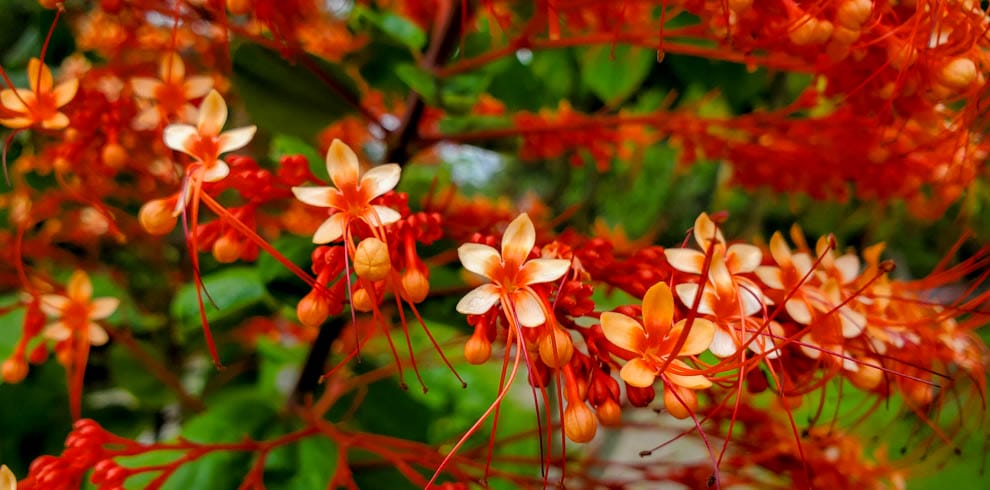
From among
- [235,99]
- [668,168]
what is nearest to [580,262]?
[235,99]

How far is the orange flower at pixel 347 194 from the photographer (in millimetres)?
324

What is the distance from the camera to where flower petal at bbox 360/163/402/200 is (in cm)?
33

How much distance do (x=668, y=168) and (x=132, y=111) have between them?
909 mm

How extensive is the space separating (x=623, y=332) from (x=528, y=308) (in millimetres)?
41

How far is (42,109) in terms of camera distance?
410 millimetres

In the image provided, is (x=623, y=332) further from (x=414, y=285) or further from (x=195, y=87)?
(x=195, y=87)

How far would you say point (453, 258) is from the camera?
45 cm

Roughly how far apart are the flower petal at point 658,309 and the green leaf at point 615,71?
478mm

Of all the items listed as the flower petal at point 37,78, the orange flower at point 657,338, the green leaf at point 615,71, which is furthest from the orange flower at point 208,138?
the green leaf at point 615,71

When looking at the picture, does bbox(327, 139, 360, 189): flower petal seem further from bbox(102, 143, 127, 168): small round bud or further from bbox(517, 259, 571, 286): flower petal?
bbox(102, 143, 127, 168): small round bud

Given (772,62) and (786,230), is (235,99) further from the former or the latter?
(786,230)

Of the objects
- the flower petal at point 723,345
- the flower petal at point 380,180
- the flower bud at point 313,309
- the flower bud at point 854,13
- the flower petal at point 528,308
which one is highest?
the flower bud at point 854,13

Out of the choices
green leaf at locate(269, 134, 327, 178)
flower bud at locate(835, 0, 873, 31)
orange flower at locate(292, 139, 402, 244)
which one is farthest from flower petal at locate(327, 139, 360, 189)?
flower bud at locate(835, 0, 873, 31)

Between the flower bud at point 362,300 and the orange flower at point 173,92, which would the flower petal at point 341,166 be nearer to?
the flower bud at point 362,300
